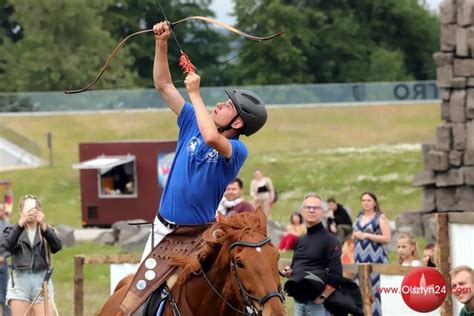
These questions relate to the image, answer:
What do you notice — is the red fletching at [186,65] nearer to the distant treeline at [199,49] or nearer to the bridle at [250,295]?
the bridle at [250,295]

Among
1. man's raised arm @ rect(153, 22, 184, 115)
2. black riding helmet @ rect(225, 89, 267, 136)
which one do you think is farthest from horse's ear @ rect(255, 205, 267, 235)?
man's raised arm @ rect(153, 22, 184, 115)

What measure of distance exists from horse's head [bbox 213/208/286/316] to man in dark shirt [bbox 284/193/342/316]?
5.28m

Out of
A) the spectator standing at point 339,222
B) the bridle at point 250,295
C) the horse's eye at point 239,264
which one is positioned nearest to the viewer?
the bridle at point 250,295

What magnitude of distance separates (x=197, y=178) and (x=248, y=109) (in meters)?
0.53

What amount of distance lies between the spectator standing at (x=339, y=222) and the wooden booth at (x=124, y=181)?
42.3ft

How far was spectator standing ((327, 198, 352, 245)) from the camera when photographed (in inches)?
892

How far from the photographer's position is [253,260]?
307 inches

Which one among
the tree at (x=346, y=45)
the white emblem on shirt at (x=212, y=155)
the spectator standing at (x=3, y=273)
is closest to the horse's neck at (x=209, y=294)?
the white emblem on shirt at (x=212, y=155)

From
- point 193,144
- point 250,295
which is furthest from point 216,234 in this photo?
point 193,144

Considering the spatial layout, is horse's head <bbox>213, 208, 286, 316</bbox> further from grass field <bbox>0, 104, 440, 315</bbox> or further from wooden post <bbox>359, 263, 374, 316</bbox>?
grass field <bbox>0, 104, 440, 315</bbox>

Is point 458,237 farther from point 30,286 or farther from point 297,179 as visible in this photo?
point 297,179

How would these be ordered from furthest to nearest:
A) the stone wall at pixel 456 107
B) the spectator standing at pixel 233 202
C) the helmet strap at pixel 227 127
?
the stone wall at pixel 456 107
the spectator standing at pixel 233 202
the helmet strap at pixel 227 127

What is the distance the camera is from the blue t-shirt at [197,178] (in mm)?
8703

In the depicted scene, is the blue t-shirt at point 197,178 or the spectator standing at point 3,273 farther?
the spectator standing at point 3,273
